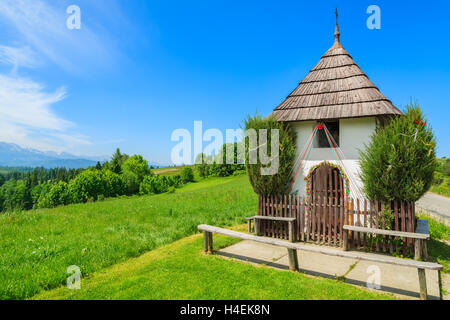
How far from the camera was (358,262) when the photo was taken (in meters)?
6.46

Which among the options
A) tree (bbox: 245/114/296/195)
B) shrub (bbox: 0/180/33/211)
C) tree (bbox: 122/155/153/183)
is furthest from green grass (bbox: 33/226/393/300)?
shrub (bbox: 0/180/33/211)

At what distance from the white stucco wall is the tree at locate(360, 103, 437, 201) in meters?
0.67

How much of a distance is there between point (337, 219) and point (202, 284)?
4762 mm

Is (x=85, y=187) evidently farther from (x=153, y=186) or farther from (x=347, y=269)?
(x=347, y=269)

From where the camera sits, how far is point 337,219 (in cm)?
775

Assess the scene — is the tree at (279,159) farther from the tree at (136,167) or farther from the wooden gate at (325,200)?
the tree at (136,167)

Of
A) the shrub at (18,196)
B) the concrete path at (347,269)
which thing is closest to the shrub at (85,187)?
the concrete path at (347,269)

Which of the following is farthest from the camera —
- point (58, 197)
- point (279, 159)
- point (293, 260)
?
point (58, 197)

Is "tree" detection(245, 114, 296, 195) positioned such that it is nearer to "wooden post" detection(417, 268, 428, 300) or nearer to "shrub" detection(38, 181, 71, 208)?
"wooden post" detection(417, 268, 428, 300)

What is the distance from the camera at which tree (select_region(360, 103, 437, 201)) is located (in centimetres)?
662

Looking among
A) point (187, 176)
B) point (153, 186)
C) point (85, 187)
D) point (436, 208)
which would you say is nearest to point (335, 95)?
point (436, 208)

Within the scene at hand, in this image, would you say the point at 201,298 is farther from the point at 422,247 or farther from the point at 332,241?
the point at 422,247

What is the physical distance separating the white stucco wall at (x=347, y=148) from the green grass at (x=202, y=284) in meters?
3.56
